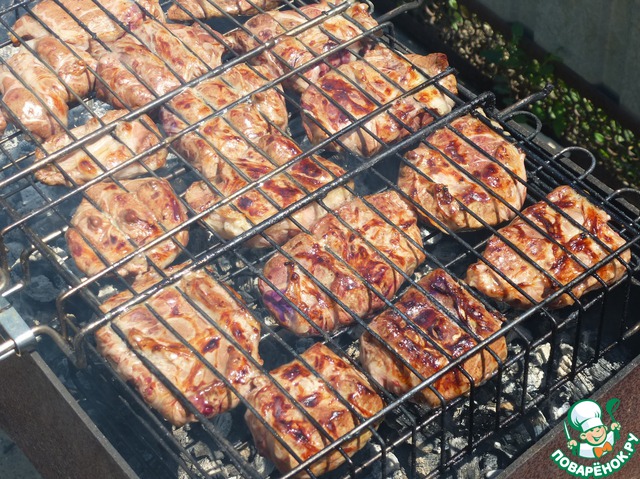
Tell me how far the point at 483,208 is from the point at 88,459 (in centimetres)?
211

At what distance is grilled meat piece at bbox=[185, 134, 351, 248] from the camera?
4102 millimetres

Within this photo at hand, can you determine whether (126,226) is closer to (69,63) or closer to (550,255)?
(69,63)

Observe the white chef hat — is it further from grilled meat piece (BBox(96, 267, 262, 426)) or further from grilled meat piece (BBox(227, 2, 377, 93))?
grilled meat piece (BBox(227, 2, 377, 93))

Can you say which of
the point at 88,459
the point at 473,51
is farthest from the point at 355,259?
the point at 473,51

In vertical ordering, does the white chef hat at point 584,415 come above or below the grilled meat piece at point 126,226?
below

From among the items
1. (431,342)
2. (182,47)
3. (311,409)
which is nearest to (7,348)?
(311,409)

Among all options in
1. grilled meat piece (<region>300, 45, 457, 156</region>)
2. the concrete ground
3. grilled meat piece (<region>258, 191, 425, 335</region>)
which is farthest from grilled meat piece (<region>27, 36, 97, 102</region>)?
the concrete ground

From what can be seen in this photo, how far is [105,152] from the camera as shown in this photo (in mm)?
4434

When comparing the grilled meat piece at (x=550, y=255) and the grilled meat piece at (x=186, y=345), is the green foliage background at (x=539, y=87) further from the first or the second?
the grilled meat piece at (x=186, y=345)

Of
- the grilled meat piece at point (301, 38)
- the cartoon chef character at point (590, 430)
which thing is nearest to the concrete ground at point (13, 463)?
the grilled meat piece at point (301, 38)

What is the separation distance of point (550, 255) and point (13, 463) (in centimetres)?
319

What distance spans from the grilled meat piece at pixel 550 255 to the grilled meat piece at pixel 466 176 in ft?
0.49

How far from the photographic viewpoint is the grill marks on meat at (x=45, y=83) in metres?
4.60

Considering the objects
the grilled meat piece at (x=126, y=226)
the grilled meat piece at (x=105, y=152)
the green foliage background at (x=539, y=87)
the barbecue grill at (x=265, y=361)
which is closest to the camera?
the barbecue grill at (x=265, y=361)
